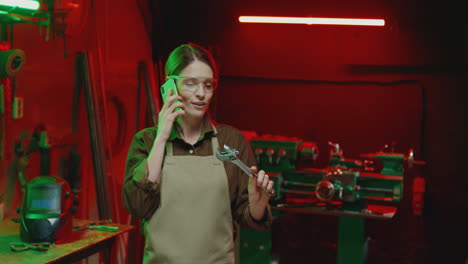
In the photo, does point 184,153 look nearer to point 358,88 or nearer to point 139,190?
point 139,190

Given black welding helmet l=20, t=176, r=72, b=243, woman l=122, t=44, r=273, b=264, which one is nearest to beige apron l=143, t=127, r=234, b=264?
woman l=122, t=44, r=273, b=264

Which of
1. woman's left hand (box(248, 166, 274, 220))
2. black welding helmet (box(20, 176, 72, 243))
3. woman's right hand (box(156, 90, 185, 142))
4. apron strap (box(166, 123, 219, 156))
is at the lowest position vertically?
black welding helmet (box(20, 176, 72, 243))

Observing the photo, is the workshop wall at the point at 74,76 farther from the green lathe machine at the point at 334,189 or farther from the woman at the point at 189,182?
the woman at the point at 189,182

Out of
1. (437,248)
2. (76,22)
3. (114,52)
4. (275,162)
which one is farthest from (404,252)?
(76,22)

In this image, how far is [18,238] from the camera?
2715 mm

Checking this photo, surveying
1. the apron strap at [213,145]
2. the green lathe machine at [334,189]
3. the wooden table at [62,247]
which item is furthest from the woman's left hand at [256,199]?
the green lathe machine at [334,189]

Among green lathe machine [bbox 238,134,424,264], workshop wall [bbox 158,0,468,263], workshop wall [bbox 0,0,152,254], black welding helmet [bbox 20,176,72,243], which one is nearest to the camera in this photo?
black welding helmet [bbox 20,176,72,243]

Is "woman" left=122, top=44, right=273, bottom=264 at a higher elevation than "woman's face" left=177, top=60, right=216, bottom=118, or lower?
lower

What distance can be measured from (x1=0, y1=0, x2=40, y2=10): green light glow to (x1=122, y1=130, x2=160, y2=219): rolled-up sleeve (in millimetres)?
1123

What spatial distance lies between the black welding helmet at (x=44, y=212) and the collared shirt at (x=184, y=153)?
61 centimetres

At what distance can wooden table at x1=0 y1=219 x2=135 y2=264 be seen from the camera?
240cm

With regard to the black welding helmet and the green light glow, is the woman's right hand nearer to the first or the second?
the black welding helmet

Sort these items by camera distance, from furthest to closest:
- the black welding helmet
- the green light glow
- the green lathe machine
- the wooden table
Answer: the green lathe machine < the green light glow < the black welding helmet < the wooden table

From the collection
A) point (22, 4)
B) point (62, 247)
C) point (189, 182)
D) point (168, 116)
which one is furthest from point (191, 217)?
point (22, 4)
